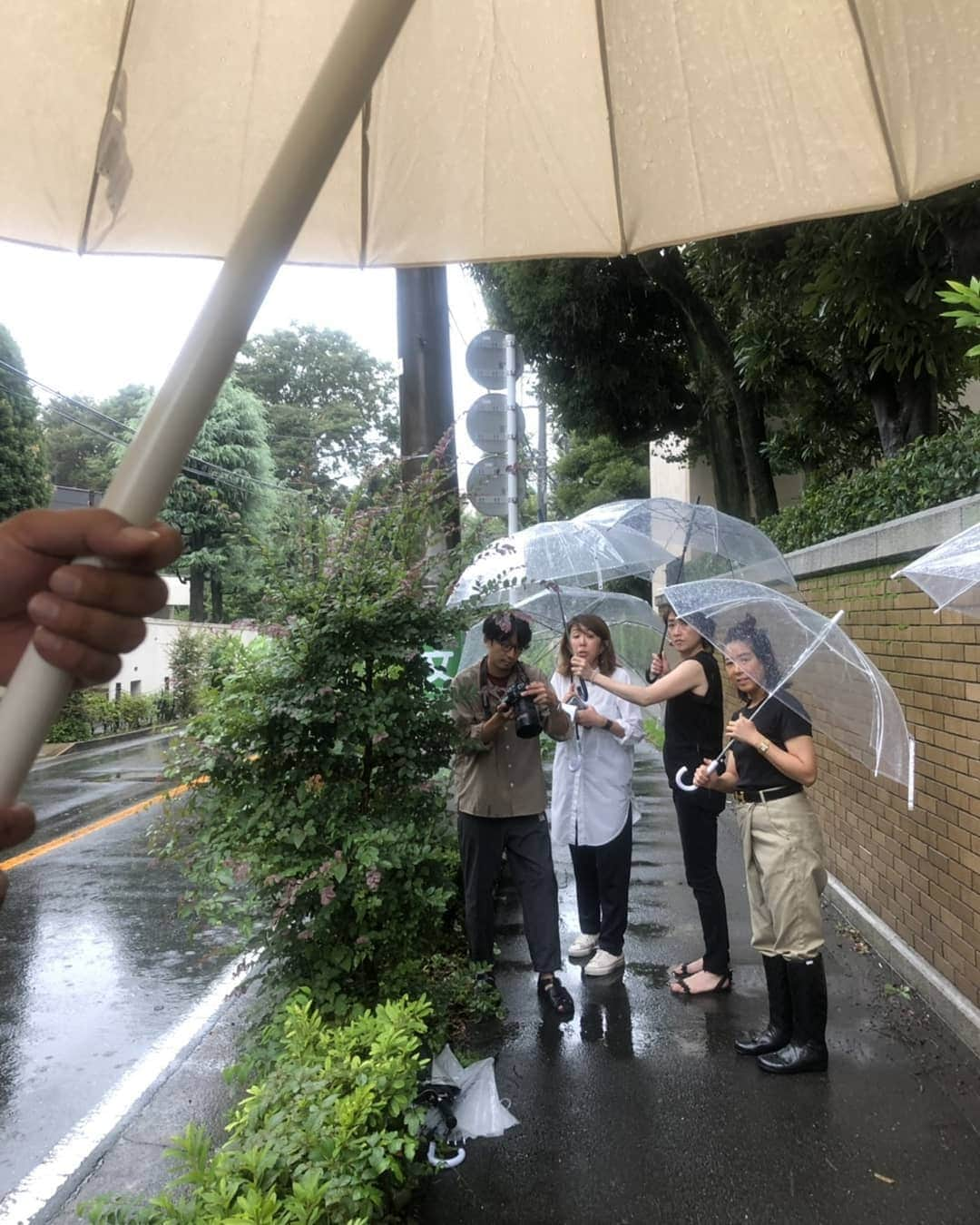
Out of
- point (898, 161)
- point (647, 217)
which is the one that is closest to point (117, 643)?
point (647, 217)

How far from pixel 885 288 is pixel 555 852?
16.5 ft

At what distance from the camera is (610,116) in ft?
6.19

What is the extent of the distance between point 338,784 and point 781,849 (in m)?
1.83

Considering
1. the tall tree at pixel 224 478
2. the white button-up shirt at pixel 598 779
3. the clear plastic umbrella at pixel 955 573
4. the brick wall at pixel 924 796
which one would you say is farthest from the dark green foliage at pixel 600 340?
the tall tree at pixel 224 478

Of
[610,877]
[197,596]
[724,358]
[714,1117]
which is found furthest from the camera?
[197,596]

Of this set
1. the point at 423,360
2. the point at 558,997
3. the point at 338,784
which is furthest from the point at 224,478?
the point at 338,784

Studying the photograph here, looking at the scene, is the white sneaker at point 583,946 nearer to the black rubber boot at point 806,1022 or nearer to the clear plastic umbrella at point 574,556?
the black rubber boot at point 806,1022

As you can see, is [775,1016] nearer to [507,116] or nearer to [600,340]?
[507,116]

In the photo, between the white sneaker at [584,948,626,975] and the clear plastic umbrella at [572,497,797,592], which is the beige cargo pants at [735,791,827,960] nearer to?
the white sneaker at [584,948,626,975]

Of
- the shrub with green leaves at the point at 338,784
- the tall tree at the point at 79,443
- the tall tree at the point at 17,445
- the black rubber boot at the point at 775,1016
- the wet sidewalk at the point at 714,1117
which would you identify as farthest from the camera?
the tall tree at the point at 79,443

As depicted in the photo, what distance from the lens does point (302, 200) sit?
90 centimetres

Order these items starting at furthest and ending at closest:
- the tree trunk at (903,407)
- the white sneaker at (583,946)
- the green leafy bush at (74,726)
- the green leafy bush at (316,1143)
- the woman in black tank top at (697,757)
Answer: the green leafy bush at (74,726), the tree trunk at (903,407), the white sneaker at (583,946), the woman in black tank top at (697,757), the green leafy bush at (316,1143)

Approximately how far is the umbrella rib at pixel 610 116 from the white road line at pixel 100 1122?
117 inches

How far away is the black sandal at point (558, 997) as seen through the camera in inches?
171
